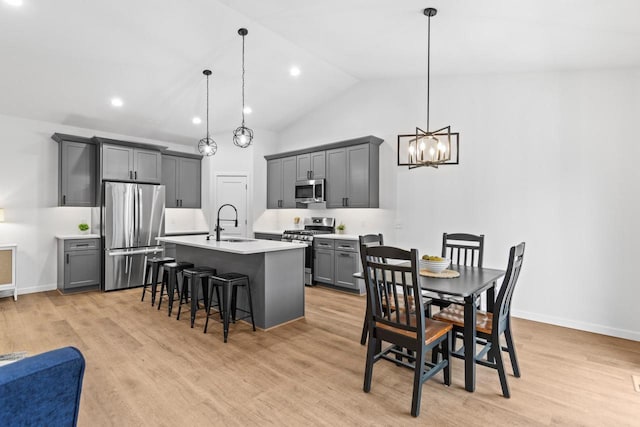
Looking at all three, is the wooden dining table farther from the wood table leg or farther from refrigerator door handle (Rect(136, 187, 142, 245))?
refrigerator door handle (Rect(136, 187, 142, 245))

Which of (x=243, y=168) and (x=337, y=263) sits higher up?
(x=243, y=168)

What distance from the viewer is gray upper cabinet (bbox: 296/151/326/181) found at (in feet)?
20.1

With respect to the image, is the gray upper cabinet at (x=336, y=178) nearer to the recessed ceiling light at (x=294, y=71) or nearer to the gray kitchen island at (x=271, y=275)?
the recessed ceiling light at (x=294, y=71)

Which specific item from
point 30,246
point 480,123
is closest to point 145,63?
point 30,246

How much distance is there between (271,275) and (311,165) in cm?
301

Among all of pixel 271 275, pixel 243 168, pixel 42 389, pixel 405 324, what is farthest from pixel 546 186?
pixel 243 168

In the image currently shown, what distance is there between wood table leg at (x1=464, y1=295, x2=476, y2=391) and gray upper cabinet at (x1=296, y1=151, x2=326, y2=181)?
402cm

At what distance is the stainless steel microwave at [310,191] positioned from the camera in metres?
6.09

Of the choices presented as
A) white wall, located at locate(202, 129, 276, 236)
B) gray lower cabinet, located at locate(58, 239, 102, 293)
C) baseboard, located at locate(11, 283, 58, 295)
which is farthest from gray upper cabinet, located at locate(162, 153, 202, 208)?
baseboard, located at locate(11, 283, 58, 295)

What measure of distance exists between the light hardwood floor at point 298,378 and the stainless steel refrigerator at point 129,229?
1.48 m

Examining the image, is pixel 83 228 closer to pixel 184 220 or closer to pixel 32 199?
pixel 32 199

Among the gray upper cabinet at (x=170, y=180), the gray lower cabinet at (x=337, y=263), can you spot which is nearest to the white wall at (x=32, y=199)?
the gray upper cabinet at (x=170, y=180)

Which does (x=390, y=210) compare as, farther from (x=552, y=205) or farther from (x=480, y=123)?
(x=552, y=205)

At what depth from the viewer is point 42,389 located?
3.35 feet
